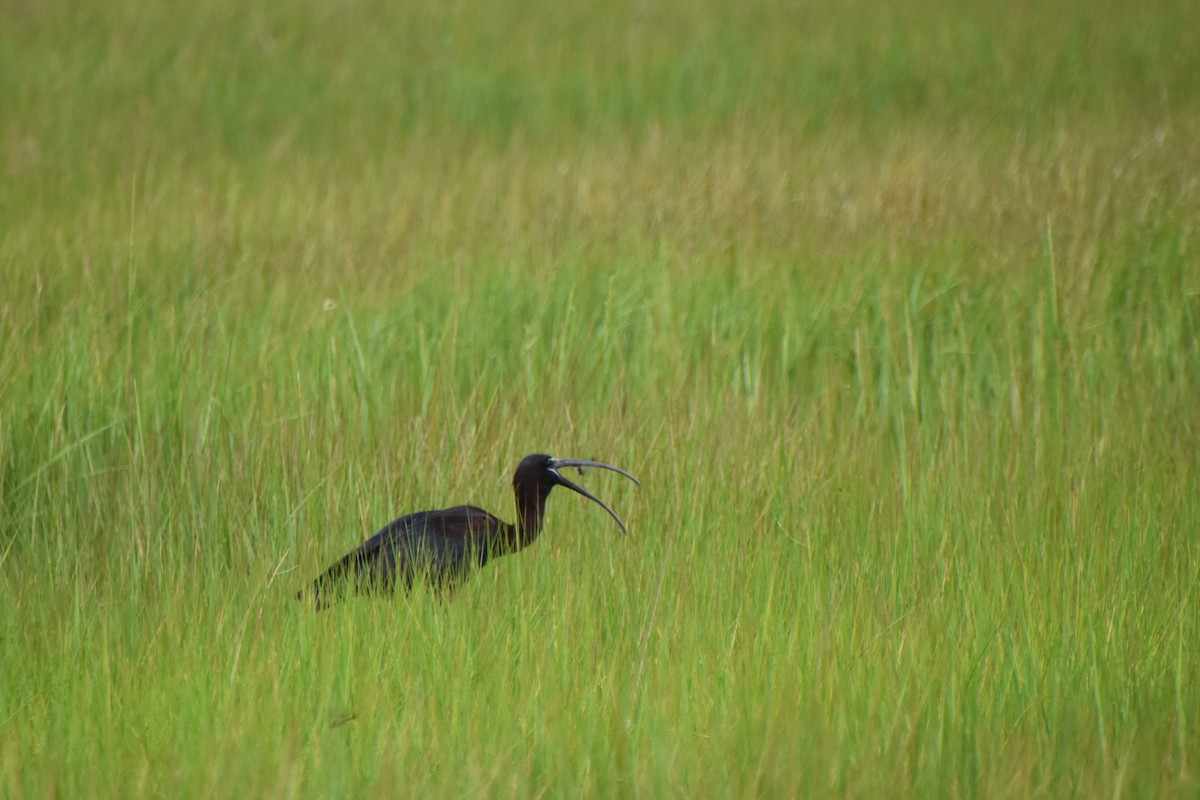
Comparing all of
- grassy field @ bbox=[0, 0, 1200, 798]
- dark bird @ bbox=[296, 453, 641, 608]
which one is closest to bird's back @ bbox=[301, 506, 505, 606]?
dark bird @ bbox=[296, 453, 641, 608]

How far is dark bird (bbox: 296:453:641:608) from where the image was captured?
315cm

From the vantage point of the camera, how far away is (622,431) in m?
4.05

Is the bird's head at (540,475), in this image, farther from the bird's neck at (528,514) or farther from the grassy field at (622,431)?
the grassy field at (622,431)

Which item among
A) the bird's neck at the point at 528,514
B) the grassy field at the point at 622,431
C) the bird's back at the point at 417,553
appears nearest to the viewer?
the grassy field at the point at 622,431

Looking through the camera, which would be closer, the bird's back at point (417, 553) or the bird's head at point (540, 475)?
the bird's back at point (417, 553)

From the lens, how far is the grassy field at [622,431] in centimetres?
242

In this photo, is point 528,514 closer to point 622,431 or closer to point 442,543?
point 442,543

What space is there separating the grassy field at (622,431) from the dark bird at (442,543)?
0.10 meters

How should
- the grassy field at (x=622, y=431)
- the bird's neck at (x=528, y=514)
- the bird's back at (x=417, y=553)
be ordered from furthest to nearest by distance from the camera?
the bird's neck at (x=528, y=514) < the bird's back at (x=417, y=553) < the grassy field at (x=622, y=431)

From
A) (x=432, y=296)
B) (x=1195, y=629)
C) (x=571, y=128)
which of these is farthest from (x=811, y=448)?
(x=571, y=128)

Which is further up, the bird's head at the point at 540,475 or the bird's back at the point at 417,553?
the bird's head at the point at 540,475

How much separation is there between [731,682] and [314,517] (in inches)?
59.7

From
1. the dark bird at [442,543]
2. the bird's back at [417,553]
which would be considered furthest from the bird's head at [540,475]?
the bird's back at [417,553]

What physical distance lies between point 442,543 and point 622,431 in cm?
94
